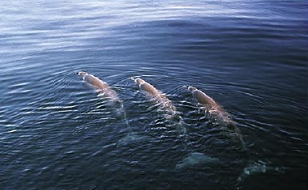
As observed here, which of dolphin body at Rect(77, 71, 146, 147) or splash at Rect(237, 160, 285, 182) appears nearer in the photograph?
splash at Rect(237, 160, 285, 182)

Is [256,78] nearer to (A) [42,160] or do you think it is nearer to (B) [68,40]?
(A) [42,160]

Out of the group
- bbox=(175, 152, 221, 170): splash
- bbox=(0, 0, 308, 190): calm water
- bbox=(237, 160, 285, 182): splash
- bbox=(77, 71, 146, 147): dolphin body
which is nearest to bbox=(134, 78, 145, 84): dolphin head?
bbox=(0, 0, 308, 190): calm water

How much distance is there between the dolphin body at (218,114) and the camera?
690 inches

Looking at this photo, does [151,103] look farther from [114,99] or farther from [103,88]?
[103,88]

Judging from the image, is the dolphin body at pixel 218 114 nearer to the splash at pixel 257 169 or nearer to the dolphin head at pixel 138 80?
the splash at pixel 257 169

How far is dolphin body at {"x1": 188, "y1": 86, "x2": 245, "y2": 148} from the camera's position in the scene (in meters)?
17.5

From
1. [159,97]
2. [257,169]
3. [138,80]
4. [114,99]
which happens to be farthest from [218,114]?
[138,80]

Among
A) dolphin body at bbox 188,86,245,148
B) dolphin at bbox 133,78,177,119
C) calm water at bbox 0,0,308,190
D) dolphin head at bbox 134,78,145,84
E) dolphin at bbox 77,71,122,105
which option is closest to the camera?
calm water at bbox 0,0,308,190

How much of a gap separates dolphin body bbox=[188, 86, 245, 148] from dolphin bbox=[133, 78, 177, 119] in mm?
1756

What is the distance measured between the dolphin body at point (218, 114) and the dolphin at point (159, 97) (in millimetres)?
1756

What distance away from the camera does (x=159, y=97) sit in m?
21.2

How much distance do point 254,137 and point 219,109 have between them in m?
2.83

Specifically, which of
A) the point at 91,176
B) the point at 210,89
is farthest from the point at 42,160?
the point at 210,89

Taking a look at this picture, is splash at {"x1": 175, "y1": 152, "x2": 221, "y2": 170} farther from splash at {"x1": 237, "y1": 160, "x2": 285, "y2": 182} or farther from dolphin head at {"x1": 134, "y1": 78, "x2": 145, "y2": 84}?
dolphin head at {"x1": 134, "y1": 78, "x2": 145, "y2": 84}
